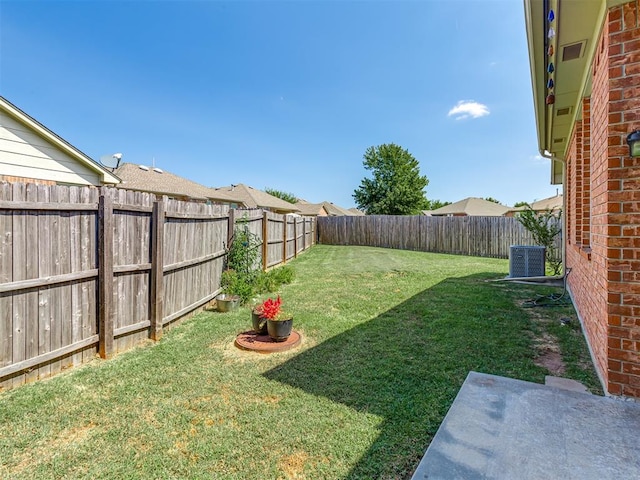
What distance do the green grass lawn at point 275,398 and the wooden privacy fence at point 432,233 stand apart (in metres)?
8.48

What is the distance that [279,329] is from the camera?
148 inches

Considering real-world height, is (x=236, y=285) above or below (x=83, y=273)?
below

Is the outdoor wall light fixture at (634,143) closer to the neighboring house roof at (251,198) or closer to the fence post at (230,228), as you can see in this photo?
the fence post at (230,228)

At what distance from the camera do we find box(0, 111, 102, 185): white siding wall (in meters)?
4.84

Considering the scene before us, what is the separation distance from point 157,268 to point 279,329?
5.68 feet

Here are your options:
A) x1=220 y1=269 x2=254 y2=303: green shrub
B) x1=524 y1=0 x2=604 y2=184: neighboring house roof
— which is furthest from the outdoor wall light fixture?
x1=220 y1=269 x2=254 y2=303: green shrub

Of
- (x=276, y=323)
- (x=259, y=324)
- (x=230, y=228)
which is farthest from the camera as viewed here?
(x=230, y=228)

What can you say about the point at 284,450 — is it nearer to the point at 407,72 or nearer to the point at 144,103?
the point at 407,72

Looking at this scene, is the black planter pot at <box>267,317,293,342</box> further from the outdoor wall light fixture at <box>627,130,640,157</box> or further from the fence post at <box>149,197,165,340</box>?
the outdoor wall light fixture at <box>627,130,640,157</box>

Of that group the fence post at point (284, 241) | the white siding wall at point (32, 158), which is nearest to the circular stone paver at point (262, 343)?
the white siding wall at point (32, 158)

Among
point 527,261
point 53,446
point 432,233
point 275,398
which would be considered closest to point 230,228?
point 275,398

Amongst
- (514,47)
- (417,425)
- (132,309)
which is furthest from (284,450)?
(514,47)

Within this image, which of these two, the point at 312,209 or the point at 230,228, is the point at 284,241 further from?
the point at 312,209

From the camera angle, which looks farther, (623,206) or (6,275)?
(6,275)
